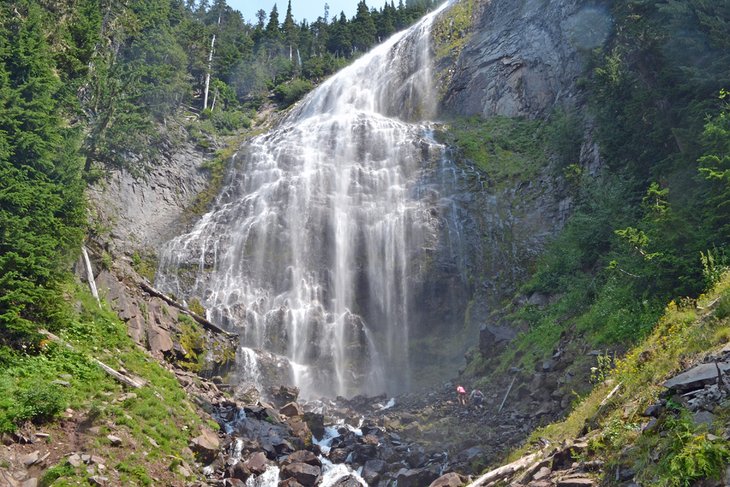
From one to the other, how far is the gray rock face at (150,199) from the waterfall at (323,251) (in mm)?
1512

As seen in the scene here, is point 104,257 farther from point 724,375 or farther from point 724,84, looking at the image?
point 724,84

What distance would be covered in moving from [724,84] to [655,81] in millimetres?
4027

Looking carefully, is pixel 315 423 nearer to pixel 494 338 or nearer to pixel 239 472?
pixel 239 472

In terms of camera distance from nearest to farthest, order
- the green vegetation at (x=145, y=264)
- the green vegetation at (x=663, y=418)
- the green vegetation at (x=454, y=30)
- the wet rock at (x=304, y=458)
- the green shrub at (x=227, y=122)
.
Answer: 1. the green vegetation at (x=663, y=418)
2. the wet rock at (x=304, y=458)
3. the green vegetation at (x=145, y=264)
4. the green shrub at (x=227, y=122)
5. the green vegetation at (x=454, y=30)

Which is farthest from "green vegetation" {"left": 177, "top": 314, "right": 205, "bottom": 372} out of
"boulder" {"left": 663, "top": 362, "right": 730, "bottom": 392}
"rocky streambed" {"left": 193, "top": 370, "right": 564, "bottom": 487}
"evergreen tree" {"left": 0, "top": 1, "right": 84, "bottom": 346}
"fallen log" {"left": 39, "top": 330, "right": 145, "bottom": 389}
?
"boulder" {"left": 663, "top": 362, "right": 730, "bottom": 392}

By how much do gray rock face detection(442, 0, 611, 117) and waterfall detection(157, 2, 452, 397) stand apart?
612 centimetres

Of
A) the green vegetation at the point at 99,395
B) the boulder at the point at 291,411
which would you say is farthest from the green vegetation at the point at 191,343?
the boulder at the point at 291,411

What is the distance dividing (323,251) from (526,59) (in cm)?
2082

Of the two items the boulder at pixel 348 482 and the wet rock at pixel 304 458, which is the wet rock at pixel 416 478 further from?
the wet rock at pixel 304 458

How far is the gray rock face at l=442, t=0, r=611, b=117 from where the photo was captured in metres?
35.9

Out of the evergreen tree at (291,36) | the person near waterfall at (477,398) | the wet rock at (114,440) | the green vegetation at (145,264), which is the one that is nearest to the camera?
the wet rock at (114,440)

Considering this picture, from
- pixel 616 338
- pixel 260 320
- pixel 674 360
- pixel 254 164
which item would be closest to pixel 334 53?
pixel 254 164

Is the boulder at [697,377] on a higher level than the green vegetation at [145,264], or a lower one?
lower

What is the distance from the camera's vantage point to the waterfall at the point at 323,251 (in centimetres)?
2634
